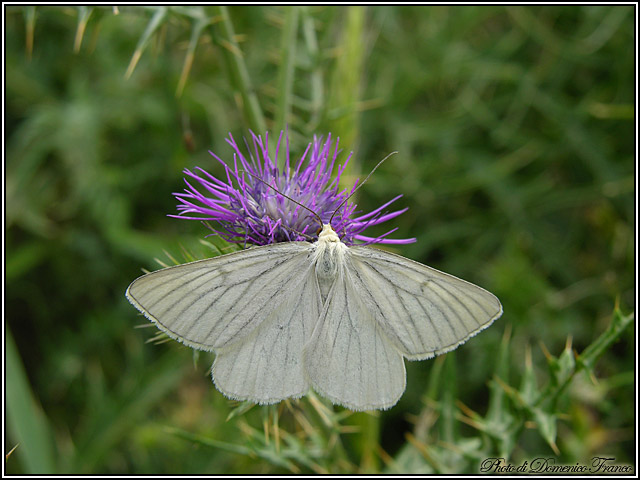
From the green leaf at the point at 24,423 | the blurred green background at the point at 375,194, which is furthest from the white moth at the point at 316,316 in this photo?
the green leaf at the point at 24,423

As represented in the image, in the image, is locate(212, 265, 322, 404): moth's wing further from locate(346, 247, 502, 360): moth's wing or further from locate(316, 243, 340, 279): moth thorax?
locate(346, 247, 502, 360): moth's wing

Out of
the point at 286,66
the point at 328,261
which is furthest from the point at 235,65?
the point at 328,261

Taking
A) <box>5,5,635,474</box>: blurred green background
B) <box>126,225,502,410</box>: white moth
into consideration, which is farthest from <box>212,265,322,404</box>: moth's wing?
<box>5,5,635,474</box>: blurred green background

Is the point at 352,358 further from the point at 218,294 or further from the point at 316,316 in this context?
the point at 218,294

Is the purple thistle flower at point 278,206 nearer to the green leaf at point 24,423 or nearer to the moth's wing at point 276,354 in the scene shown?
the moth's wing at point 276,354

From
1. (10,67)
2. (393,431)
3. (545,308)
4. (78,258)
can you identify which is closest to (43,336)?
(78,258)
